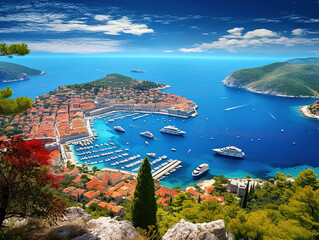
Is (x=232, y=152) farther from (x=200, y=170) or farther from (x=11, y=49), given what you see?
(x=11, y=49)

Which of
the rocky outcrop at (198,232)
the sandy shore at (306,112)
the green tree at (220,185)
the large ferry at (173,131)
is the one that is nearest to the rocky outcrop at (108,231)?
the rocky outcrop at (198,232)

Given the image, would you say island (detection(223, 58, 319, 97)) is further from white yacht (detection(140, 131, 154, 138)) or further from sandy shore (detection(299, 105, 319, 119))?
white yacht (detection(140, 131, 154, 138))

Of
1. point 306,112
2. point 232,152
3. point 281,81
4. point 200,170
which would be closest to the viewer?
point 200,170

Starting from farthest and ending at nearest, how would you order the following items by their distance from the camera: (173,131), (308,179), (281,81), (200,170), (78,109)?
(281,81) → (78,109) → (173,131) → (200,170) → (308,179)

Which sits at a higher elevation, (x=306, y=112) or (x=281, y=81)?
(x=281, y=81)

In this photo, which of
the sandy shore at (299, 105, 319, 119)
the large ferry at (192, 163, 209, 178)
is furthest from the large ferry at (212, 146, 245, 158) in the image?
the sandy shore at (299, 105, 319, 119)


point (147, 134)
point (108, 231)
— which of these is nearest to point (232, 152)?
point (147, 134)

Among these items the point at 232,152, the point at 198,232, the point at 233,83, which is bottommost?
the point at 232,152

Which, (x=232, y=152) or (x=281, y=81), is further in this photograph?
(x=281, y=81)
